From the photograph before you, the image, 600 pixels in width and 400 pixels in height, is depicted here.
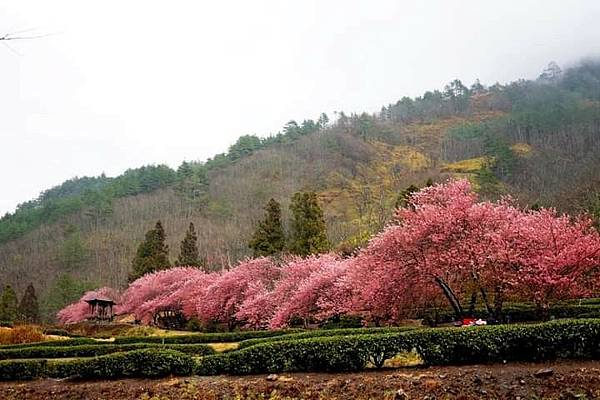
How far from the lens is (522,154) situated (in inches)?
3780

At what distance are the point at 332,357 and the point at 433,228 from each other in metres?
7.55

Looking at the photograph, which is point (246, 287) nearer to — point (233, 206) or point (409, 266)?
point (409, 266)

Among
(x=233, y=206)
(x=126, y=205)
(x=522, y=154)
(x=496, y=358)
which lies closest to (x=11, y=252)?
(x=126, y=205)

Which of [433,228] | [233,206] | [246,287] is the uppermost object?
[233,206]

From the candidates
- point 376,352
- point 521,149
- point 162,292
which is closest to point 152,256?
point 162,292

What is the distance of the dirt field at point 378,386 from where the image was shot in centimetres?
868

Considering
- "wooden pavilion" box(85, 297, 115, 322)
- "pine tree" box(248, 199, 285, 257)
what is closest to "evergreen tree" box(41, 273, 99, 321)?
"wooden pavilion" box(85, 297, 115, 322)

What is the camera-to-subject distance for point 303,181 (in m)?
109

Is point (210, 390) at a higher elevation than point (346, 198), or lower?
lower

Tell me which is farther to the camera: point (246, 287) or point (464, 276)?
point (246, 287)

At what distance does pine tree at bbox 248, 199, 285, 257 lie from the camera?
130 feet

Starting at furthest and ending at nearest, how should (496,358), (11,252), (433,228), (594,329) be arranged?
1. (11,252)
2. (433,228)
3. (496,358)
4. (594,329)

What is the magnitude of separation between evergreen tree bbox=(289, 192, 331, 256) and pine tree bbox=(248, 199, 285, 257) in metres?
1.06

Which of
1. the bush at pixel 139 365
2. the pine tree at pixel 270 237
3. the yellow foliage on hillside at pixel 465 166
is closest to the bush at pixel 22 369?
the bush at pixel 139 365
